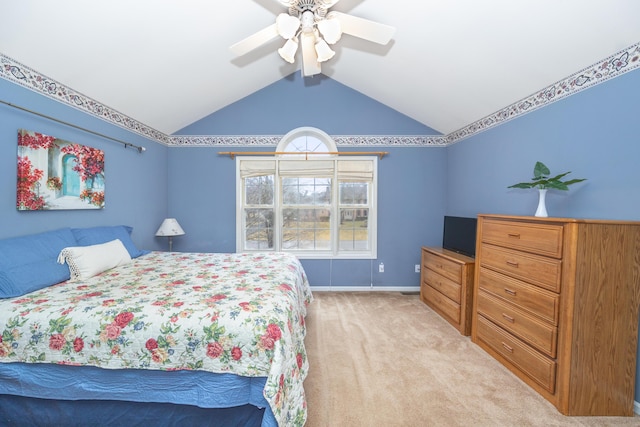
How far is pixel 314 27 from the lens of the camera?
191 centimetres

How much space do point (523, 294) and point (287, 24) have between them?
100 inches

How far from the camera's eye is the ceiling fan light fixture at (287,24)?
1777 millimetres

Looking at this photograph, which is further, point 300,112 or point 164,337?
point 300,112

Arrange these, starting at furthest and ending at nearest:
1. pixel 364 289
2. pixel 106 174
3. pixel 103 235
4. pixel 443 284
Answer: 1. pixel 364 289
2. pixel 443 284
3. pixel 106 174
4. pixel 103 235

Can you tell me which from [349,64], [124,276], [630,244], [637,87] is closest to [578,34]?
[637,87]

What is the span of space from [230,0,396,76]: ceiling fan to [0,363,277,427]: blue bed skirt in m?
2.17

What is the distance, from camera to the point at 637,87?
169 cm

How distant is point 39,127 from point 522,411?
4043 mm

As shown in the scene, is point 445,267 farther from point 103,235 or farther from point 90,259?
point 103,235

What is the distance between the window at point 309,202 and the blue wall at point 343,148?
5.9 inches

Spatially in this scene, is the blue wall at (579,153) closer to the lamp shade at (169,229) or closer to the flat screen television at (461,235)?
the flat screen television at (461,235)

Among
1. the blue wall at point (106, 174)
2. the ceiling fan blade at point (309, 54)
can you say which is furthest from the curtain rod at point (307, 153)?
the ceiling fan blade at point (309, 54)

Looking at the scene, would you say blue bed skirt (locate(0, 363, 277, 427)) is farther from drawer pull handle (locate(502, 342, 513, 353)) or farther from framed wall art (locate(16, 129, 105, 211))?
drawer pull handle (locate(502, 342, 513, 353))

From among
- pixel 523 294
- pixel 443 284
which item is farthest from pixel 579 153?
pixel 443 284
